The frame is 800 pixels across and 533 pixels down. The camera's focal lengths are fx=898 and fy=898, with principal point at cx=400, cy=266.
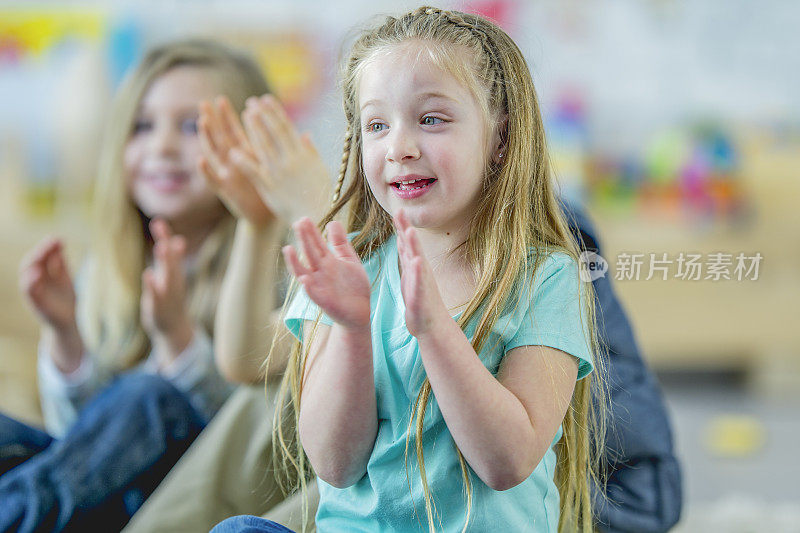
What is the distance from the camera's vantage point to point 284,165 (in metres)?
0.81

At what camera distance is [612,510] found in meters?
0.75

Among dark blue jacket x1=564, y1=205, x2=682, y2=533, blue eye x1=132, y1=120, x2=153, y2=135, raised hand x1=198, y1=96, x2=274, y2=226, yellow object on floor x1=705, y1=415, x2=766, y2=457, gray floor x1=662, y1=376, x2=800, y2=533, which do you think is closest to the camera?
dark blue jacket x1=564, y1=205, x2=682, y2=533

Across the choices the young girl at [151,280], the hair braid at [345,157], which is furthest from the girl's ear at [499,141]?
the young girl at [151,280]

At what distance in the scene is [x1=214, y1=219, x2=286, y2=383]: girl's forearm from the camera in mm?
880

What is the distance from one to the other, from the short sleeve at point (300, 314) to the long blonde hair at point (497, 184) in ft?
0.05

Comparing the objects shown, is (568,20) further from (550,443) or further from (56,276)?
(550,443)

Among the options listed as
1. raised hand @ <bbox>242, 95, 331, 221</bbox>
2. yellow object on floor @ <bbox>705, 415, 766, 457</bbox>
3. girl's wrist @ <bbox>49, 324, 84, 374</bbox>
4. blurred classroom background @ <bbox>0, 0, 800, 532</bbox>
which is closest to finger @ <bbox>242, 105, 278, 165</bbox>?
raised hand @ <bbox>242, 95, 331, 221</bbox>

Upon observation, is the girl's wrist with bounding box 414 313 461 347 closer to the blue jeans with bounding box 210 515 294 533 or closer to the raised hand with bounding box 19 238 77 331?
the blue jeans with bounding box 210 515 294 533

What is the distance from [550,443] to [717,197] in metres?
1.87

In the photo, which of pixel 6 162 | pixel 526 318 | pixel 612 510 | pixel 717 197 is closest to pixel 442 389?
pixel 526 318

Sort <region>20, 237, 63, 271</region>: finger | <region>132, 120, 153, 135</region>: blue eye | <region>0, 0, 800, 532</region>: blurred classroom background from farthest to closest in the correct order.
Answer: <region>0, 0, 800, 532</region>: blurred classroom background < <region>132, 120, 153, 135</region>: blue eye < <region>20, 237, 63, 271</region>: finger

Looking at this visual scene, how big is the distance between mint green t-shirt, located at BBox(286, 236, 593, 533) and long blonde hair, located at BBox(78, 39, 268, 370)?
509 millimetres

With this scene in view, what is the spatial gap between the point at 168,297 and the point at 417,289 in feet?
1.73

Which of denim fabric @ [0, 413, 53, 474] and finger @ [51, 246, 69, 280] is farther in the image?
finger @ [51, 246, 69, 280]
